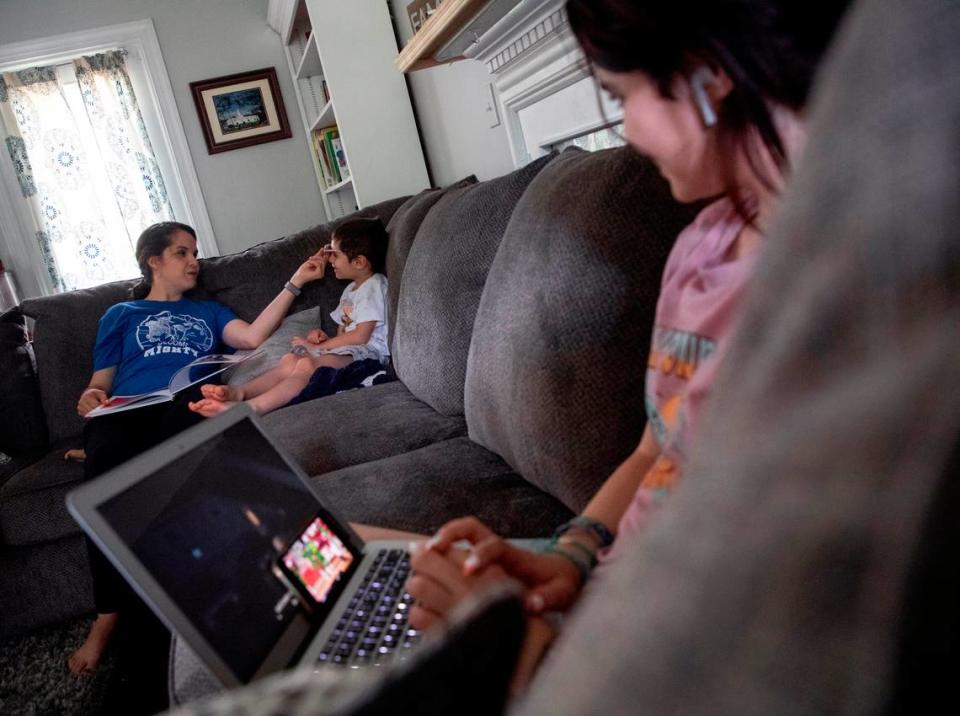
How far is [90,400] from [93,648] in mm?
766

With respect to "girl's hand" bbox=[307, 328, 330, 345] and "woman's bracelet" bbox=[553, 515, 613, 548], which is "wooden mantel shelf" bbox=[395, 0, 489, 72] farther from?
"woman's bracelet" bbox=[553, 515, 613, 548]

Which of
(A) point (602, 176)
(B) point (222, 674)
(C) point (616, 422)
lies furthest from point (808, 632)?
(A) point (602, 176)

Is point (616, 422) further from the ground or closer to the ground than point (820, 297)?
closer to the ground

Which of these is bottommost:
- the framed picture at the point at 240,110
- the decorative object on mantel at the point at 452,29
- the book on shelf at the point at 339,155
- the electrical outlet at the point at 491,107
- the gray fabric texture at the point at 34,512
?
the gray fabric texture at the point at 34,512

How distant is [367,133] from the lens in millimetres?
2979

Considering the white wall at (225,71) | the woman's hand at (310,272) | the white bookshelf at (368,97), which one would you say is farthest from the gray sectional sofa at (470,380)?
the white wall at (225,71)

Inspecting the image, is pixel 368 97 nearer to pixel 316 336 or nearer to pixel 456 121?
pixel 456 121

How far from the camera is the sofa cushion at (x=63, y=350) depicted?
2.22 metres

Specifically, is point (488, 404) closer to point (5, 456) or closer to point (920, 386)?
point (920, 386)

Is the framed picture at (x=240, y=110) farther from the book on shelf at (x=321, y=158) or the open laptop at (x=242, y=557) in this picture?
the open laptop at (x=242, y=557)

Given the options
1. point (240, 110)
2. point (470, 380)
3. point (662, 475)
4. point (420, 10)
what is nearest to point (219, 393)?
point (470, 380)

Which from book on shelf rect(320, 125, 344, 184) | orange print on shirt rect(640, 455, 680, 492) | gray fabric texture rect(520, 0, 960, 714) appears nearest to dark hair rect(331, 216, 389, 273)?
book on shelf rect(320, 125, 344, 184)

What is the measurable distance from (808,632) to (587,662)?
0.22 ft

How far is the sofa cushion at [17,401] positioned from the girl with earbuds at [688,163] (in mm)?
2058
